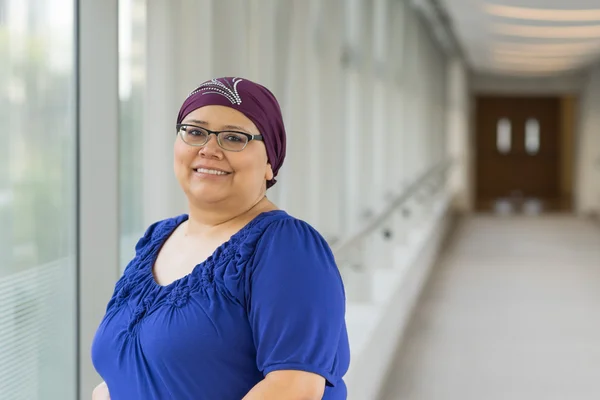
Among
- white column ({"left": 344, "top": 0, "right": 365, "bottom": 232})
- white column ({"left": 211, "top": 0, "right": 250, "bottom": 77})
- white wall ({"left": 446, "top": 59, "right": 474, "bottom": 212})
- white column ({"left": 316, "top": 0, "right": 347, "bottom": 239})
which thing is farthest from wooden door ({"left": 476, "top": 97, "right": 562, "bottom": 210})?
white column ({"left": 211, "top": 0, "right": 250, "bottom": 77})

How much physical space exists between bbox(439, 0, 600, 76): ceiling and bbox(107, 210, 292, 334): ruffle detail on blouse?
928cm

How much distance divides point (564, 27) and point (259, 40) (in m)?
8.99

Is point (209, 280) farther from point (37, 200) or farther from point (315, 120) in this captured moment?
point (315, 120)

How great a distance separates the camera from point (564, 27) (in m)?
12.4

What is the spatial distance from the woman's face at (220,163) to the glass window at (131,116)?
4.58ft

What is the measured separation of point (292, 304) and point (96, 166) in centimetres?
139

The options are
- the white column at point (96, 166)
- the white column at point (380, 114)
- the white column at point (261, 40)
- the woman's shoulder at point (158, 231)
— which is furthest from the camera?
the white column at point (380, 114)

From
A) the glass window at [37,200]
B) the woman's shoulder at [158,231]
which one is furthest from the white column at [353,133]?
the woman's shoulder at [158,231]

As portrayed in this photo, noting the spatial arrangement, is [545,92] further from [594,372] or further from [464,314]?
[594,372]

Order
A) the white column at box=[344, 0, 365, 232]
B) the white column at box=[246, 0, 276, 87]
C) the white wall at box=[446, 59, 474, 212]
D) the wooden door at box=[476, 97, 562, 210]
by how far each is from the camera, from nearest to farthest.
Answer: the white column at box=[246, 0, 276, 87] < the white column at box=[344, 0, 365, 232] < the white wall at box=[446, 59, 474, 212] < the wooden door at box=[476, 97, 562, 210]

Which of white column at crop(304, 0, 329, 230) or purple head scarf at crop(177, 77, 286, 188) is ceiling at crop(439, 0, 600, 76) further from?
purple head scarf at crop(177, 77, 286, 188)

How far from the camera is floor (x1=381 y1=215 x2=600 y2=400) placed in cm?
608

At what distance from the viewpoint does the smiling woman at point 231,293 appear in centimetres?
158

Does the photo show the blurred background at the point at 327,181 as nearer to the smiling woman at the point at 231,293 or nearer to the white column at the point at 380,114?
the white column at the point at 380,114
